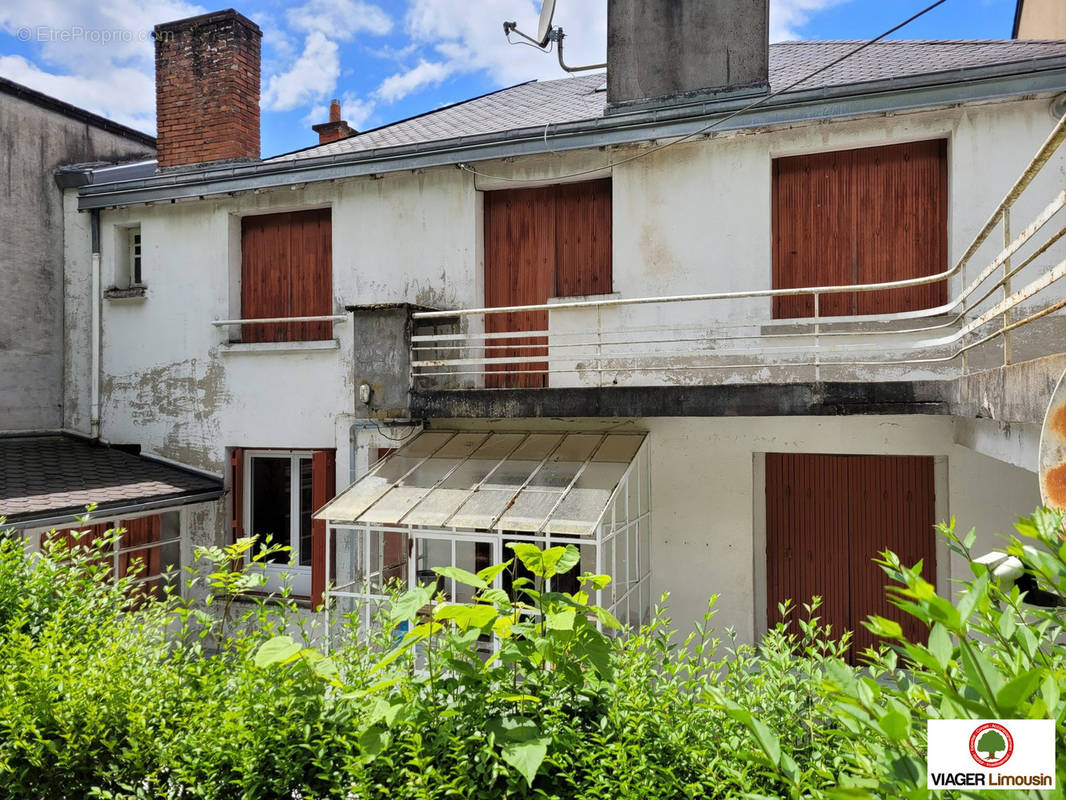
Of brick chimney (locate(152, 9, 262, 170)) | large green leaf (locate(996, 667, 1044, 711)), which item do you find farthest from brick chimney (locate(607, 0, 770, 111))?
large green leaf (locate(996, 667, 1044, 711))

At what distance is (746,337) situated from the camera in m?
7.49

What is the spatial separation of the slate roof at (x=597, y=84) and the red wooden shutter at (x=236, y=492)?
4608mm

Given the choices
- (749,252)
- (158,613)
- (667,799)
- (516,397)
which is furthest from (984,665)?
(749,252)

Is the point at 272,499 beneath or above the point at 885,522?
beneath

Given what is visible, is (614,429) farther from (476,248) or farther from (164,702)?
(164,702)

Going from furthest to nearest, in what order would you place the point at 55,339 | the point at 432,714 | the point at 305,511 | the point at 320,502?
the point at 55,339 < the point at 305,511 < the point at 320,502 < the point at 432,714

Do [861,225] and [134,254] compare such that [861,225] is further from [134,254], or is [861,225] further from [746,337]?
[134,254]

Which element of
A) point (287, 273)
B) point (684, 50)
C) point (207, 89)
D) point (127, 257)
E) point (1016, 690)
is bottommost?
point (1016, 690)

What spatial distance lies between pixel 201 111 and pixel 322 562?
736 cm

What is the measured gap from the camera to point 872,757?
6.06 feet

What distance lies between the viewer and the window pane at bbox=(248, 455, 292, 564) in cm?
Result: 1009

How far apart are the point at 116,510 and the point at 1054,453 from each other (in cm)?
944

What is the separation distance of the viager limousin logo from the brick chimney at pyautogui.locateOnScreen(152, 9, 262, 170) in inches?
458

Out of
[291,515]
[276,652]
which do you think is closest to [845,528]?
[276,652]
